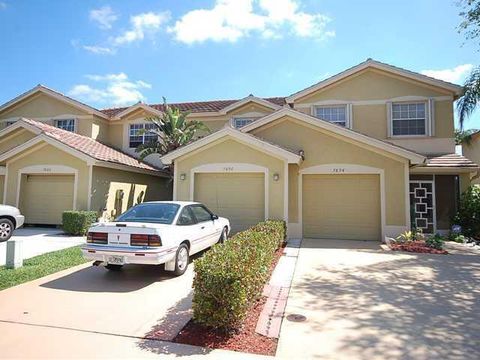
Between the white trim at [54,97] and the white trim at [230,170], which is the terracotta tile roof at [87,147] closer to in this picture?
the white trim at [54,97]

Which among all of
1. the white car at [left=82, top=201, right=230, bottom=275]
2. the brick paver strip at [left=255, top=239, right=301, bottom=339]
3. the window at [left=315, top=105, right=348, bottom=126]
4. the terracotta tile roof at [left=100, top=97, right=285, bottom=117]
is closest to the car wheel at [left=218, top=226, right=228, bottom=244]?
the white car at [left=82, top=201, right=230, bottom=275]

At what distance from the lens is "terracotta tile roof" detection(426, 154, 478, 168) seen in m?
14.0

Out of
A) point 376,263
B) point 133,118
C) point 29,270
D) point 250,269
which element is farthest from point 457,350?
point 133,118

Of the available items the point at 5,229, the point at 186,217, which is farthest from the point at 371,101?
the point at 5,229

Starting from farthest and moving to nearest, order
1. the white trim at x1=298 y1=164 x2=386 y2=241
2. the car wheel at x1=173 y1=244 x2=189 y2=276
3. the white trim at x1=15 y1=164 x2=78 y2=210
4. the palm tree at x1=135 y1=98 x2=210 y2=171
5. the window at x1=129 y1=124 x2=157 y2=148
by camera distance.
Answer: the window at x1=129 y1=124 x2=157 y2=148, the palm tree at x1=135 y1=98 x2=210 y2=171, the white trim at x1=15 y1=164 x2=78 y2=210, the white trim at x1=298 y1=164 x2=386 y2=241, the car wheel at x1=173 y1=244 x2=189 y2=276

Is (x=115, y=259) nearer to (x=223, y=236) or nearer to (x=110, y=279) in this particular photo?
(x=110, y=279)

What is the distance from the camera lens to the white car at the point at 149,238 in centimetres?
661

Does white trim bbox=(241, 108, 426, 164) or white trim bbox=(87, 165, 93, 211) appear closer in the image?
white trim bbox=(241, 108, 426, 164)

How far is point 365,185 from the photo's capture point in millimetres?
12766

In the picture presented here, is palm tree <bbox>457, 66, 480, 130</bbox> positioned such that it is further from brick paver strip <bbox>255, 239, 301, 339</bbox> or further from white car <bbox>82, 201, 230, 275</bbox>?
white car <bbox>82, 201, 230, 275</bbox>

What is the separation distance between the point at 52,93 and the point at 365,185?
18.9 metres

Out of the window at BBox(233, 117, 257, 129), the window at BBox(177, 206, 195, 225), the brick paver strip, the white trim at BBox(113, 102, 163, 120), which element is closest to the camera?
the brick paver strip

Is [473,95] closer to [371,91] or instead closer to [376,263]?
[371,91]

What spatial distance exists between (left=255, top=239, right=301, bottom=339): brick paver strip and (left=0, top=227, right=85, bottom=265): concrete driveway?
22.6ft
